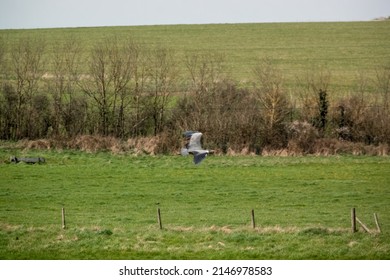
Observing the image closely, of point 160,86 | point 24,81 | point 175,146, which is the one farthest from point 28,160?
point 160,86

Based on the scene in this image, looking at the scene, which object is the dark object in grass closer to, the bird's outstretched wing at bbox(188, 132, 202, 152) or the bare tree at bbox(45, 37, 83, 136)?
the bare tree at bbox(45, 37, 83, 136)

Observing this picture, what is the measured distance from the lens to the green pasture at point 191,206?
2098 centimetres

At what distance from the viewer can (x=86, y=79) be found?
49.0 meters

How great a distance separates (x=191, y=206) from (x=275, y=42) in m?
40.4

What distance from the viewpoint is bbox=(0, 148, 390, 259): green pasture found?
2098 cm

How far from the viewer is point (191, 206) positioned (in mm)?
27750

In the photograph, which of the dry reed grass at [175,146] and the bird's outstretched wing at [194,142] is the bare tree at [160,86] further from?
the bird's outstretched wing at [194,142]

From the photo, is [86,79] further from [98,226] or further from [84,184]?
[98,226]

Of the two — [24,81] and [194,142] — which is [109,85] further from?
[194,142]

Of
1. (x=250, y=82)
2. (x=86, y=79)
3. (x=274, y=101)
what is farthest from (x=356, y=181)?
(x=86, y=79)

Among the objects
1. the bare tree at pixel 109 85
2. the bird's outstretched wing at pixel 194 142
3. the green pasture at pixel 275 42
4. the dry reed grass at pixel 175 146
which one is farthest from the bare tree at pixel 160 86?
the bird's outstretched wing at pixel 194 142
